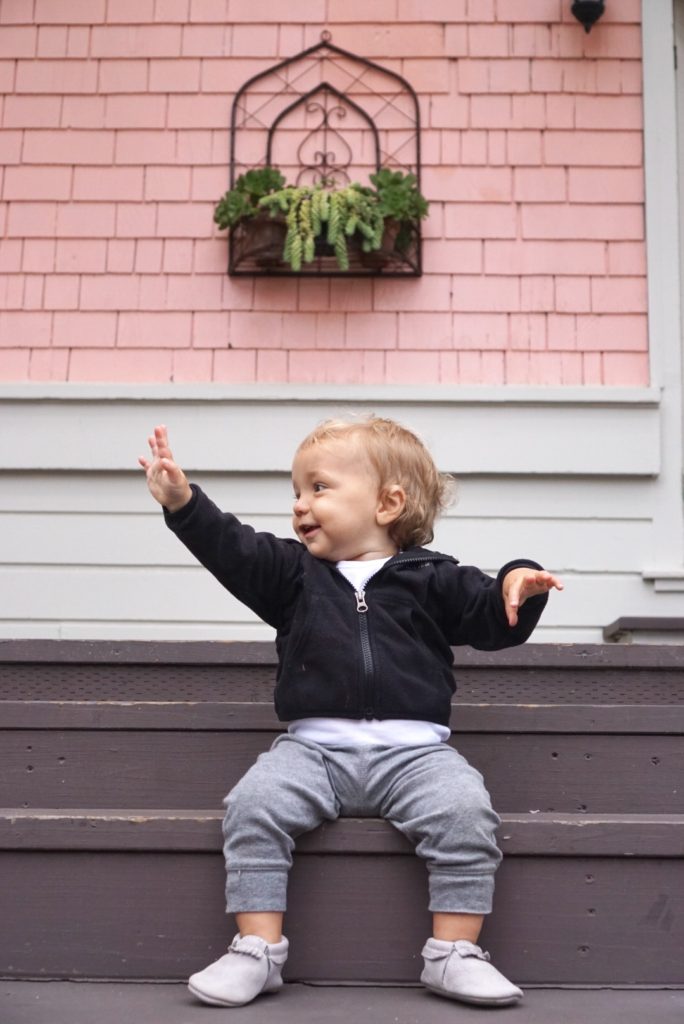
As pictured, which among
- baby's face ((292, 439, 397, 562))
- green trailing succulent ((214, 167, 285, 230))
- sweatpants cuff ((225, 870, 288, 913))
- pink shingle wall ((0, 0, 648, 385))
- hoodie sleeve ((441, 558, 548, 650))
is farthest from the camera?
pink shingle wall ((0, 0, 648, 385))

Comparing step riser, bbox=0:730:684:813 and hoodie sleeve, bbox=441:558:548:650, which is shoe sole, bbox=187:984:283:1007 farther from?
hoodie sleeve, bbox=441:558:548:650

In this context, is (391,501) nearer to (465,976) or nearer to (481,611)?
(481,611)

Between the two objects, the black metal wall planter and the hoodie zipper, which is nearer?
the hoodie zipper

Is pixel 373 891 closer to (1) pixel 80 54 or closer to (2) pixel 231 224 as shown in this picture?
(2) pixel 231 224

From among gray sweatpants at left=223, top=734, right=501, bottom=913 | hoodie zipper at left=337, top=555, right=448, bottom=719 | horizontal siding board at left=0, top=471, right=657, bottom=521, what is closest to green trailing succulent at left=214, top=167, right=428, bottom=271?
horizontal siding board at left=0, top=471, right=657, bottom=521

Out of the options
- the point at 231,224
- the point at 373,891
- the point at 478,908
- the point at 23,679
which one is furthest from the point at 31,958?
the point at 231,224

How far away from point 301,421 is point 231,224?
2.53 feet

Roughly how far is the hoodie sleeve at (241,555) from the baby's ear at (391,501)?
0.19m

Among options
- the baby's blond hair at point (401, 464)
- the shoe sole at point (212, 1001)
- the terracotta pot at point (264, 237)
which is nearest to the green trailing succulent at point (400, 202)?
the terracotta pot at point (264, 237)

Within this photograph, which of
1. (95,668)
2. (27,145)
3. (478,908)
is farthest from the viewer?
(27,145)

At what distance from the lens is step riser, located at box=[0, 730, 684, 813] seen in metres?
2.43

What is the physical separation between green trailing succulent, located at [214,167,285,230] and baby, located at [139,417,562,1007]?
2089mm

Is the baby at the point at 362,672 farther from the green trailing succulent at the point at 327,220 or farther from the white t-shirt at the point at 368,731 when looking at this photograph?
the green trailing succulent at the point at 327,220

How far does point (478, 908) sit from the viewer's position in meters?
1.93
